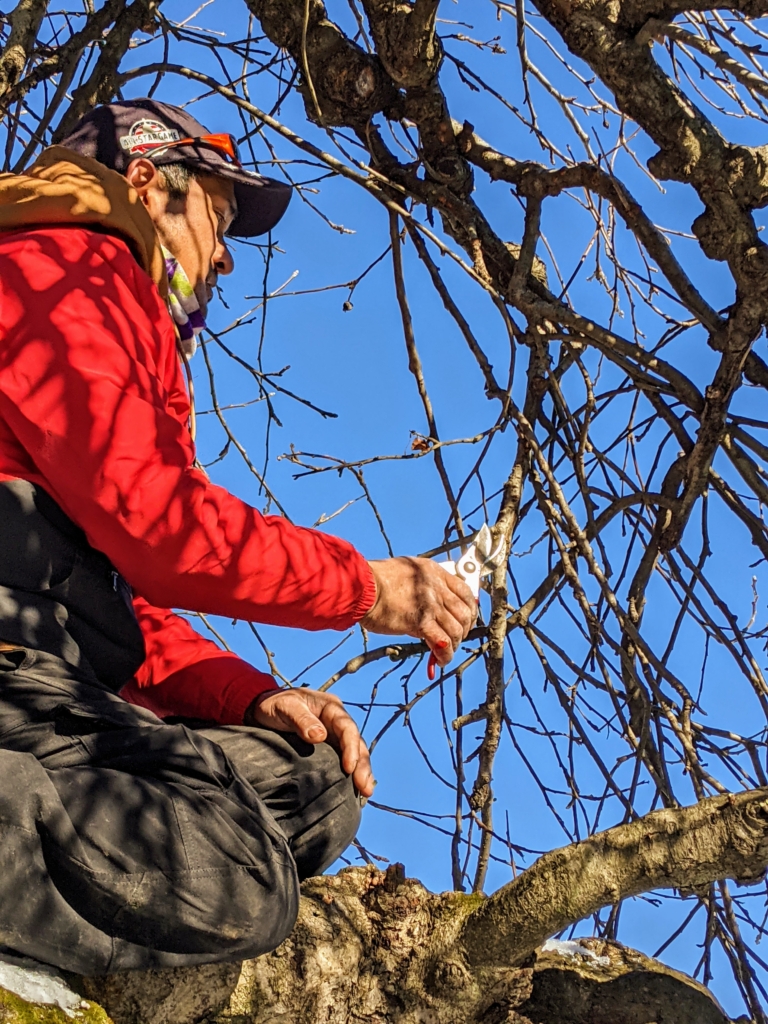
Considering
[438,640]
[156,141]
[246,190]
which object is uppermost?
[246,190]

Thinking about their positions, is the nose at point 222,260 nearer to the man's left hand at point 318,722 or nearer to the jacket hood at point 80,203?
the jacket hood at point 80,203

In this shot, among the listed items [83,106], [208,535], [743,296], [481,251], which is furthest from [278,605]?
[83,106]

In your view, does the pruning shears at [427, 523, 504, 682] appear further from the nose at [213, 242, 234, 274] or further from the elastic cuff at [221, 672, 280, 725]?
the nose at [213, 242, 234, 274]

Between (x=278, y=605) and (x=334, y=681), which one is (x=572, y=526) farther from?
(x=278, y=605)

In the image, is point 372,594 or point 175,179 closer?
point 372,594

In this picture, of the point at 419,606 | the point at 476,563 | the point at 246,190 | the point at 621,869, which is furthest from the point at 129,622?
the point at 246,190

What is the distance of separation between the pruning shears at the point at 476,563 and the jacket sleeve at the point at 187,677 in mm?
376

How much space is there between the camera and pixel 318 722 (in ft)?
5.84

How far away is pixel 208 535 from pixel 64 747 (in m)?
0.39

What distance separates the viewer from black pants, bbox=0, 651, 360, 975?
1.36m

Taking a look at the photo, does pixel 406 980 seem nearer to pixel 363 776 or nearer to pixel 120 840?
pixel 363 776

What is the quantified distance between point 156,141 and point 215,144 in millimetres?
149

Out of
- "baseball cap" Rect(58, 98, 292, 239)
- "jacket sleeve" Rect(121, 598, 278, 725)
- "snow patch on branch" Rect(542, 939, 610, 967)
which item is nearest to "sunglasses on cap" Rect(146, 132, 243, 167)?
"baseball cap" Rect(58, 98, 292, 239)

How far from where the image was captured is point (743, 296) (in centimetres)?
233
